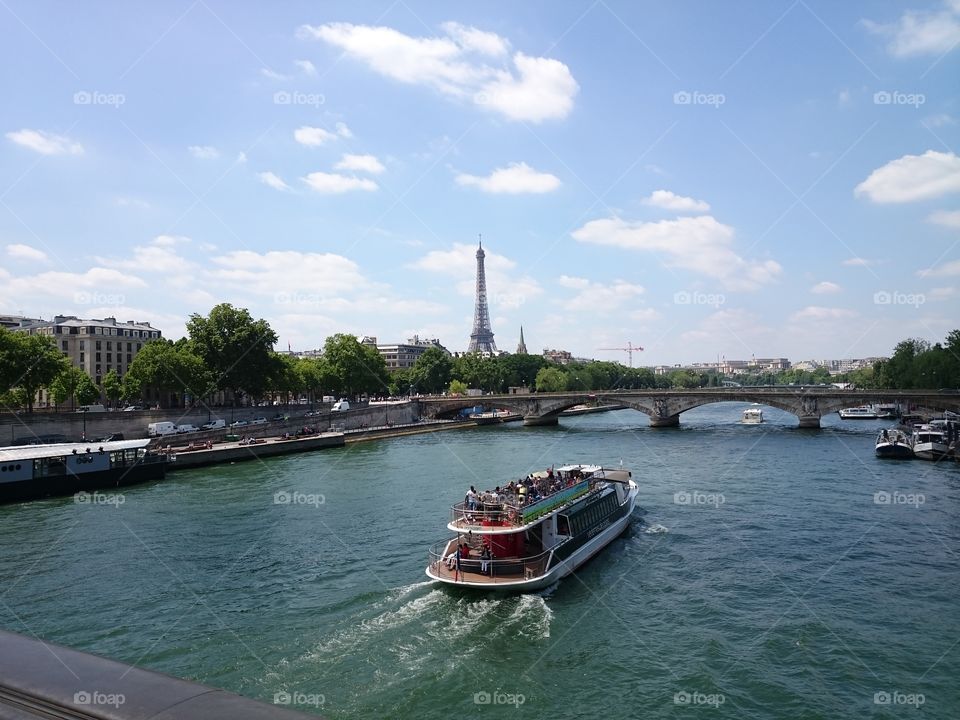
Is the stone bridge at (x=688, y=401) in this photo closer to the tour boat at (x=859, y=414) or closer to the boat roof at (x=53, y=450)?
the tour boat at (x=859, y=414)

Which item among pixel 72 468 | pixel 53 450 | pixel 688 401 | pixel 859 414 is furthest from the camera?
pixel 859 414

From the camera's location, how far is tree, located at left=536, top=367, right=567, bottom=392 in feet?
440

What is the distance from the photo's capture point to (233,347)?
74625mm

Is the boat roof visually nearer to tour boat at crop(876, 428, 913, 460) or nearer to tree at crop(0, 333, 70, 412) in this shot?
tree at crop(0, 333, 70, 412)

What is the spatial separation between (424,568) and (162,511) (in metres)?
17.4

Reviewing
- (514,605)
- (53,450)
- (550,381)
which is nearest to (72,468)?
(53,450)

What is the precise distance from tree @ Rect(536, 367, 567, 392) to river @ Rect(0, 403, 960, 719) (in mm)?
94841

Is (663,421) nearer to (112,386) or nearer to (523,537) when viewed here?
(523,537)

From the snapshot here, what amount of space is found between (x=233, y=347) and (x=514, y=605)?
61386mm

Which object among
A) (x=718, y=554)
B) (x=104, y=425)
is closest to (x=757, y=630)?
(x=718, y=554)

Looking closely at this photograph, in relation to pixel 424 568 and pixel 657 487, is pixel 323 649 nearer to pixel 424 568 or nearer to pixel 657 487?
pixel 424 568

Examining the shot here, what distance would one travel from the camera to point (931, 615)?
64.4ft

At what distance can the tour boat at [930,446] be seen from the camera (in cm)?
4947

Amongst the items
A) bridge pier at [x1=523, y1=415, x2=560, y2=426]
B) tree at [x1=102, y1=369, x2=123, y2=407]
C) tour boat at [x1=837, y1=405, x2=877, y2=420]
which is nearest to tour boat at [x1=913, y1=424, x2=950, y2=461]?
bridge pier at [x1=523, y1=415, x2=560, y2=426]
